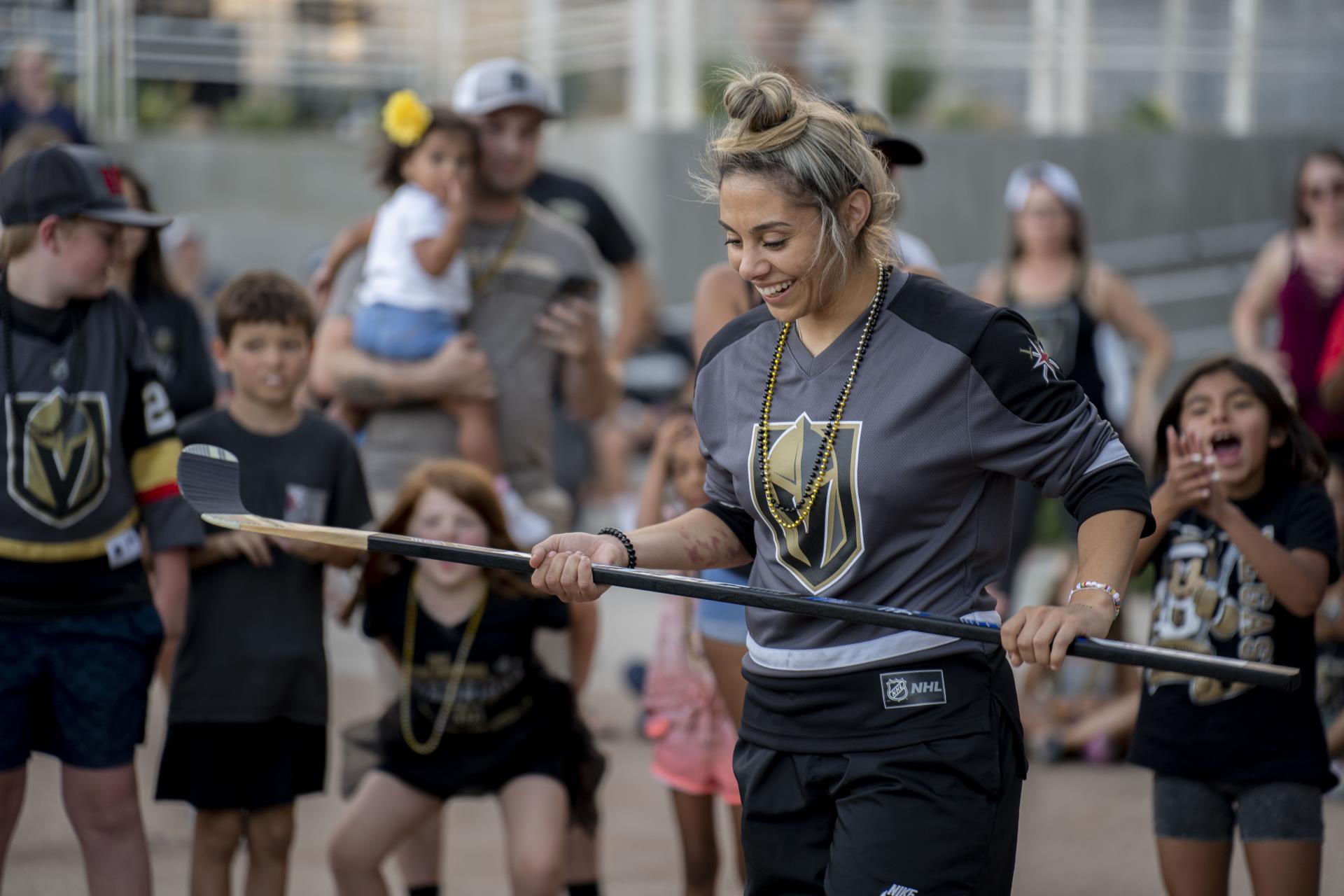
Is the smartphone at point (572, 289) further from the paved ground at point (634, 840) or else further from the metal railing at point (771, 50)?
the metal railing at point (771, 50)

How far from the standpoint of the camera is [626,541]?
2.78 m

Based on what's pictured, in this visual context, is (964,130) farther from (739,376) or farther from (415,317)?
(739,376)

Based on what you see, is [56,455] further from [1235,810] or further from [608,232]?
[608,232]

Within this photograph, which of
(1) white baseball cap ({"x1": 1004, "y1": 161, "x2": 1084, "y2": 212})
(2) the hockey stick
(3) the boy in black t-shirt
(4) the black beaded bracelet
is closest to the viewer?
(2) the hockey stick

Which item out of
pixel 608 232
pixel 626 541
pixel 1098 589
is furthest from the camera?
pixel 608 232

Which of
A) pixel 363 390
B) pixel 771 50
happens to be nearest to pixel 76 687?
pixel 363 390

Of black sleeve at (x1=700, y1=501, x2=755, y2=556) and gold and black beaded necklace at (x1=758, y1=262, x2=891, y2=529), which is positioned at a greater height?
gold and black beaded necklace at (x1=758, y1=262, x2=891, y2=529)

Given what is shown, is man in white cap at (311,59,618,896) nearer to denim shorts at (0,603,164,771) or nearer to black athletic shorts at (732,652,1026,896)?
denim shorts at (0,603,164,771)

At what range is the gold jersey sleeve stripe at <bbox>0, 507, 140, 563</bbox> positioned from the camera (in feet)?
11.2

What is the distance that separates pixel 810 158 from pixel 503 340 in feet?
7.80

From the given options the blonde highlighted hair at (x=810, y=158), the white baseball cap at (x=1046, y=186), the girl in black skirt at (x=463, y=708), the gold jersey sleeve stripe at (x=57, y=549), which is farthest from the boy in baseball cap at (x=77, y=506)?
the white baseball cap at (x=1046, y=186)

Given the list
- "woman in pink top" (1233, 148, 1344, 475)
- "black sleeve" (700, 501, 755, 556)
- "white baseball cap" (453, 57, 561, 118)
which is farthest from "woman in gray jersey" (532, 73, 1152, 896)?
"woman in pink top" (1233, 148, 1344, 475)

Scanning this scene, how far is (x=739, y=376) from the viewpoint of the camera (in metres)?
2.70

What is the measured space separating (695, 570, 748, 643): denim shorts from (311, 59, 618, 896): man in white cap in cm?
111
